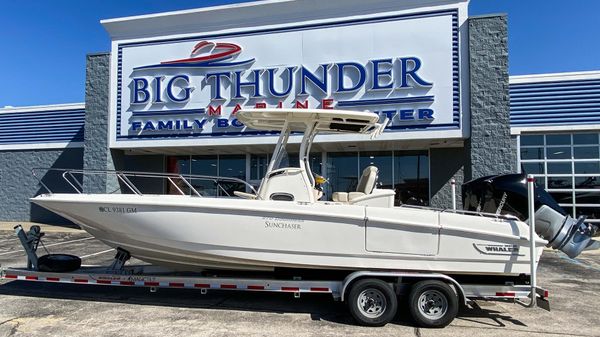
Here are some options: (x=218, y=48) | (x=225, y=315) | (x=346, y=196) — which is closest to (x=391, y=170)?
(x=218, y=48)

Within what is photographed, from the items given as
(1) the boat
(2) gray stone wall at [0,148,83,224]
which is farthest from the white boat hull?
(2) gray stone wall at [0,148,83,224]

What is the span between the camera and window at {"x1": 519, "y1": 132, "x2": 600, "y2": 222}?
13.3m

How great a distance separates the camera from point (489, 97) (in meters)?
11.7

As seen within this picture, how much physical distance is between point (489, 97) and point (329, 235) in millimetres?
8562

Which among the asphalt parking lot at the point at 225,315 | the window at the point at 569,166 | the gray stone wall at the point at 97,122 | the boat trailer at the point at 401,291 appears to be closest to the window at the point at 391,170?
the window at the point at 569,166

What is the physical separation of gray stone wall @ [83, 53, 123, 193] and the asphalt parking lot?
26.9 feet

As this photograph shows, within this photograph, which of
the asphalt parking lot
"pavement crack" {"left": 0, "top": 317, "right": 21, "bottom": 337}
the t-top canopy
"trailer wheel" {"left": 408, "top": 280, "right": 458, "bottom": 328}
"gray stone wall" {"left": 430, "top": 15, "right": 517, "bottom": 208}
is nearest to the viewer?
"pavement crack" {"left": 0, "top": 317, "right": 21, "bottom": 337}

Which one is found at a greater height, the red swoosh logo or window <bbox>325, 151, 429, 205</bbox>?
the red swoosh logo

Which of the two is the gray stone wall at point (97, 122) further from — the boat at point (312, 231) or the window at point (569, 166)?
the window at point (569, 166)

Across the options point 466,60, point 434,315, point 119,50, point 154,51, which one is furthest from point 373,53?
point 434,315

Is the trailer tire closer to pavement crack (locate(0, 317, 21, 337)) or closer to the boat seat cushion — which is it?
pavement crack (locate(0, 317, 21, 337))

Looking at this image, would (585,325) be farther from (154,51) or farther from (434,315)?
(154,51)

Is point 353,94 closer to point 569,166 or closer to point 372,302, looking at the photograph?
point 569,166

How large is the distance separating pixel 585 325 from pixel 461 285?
1.52m
